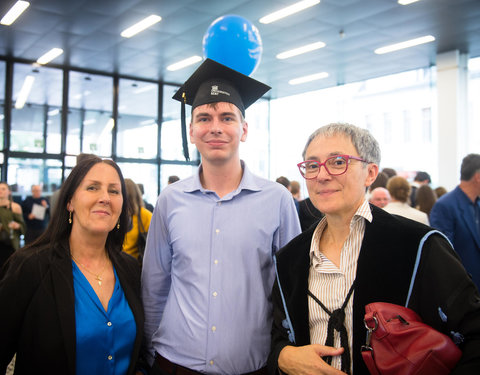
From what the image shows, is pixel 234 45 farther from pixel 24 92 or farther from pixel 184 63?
pixel 24 92

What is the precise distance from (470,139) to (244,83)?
771 cm

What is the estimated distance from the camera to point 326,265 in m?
1.37

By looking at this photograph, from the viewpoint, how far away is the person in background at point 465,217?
3.05 m

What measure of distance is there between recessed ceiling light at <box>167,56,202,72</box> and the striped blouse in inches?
291

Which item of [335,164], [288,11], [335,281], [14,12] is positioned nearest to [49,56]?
[14,12]

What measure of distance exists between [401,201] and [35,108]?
816 centimetres

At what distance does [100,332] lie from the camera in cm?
157

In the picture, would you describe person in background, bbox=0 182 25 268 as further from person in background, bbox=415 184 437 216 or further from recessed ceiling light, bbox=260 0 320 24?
person in background, bbox=415 184 437 216

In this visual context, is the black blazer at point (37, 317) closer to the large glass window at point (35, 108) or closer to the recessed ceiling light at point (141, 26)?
the recessed ceiling light at point (141, 26)

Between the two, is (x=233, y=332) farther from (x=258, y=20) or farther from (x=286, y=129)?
(x=286, y=129)

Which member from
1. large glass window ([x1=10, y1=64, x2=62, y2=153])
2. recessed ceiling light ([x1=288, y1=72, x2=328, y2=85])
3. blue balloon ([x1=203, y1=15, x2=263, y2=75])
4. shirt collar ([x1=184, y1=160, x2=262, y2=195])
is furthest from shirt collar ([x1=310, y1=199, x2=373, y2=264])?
recessed ceiling light ([x1=288, y1=72, x2=328, y2=85])

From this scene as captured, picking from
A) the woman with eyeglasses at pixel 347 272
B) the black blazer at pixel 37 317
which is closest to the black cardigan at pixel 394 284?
the woman with eyeglasses at pixel 347 272

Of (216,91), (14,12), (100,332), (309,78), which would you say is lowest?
(100,332)

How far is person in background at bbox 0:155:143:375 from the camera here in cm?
151
